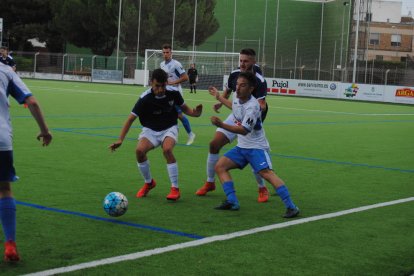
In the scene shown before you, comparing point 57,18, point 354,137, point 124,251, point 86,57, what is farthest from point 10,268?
point 57,18

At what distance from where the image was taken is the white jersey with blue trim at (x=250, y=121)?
7.53m

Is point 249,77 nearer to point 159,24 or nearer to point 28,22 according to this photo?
point 159,24

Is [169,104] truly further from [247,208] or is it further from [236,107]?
[247,208]

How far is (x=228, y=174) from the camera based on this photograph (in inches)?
309

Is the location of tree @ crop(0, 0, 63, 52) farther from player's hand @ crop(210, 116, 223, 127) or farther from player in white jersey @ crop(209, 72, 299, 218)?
player's hand @ crop(210, 116, 223, 127)

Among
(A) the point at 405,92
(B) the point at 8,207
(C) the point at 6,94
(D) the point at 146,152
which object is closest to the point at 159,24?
(A) the point at 405,92

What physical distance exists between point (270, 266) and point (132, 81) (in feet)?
164

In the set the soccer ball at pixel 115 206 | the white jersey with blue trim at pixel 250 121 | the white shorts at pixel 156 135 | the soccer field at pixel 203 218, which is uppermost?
the white jersey with blue trim at pixel 250 121

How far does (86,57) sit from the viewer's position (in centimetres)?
5909

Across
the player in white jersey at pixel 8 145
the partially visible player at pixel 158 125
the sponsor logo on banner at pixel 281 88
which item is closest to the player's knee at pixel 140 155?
the partially visible player at pixel 158 125

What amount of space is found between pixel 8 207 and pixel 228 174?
3108 mm

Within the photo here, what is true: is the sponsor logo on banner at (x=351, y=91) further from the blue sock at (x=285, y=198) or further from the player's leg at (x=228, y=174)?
the blue sock at (x=285, y=198)

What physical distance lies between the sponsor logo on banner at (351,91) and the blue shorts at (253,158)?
1440 inches

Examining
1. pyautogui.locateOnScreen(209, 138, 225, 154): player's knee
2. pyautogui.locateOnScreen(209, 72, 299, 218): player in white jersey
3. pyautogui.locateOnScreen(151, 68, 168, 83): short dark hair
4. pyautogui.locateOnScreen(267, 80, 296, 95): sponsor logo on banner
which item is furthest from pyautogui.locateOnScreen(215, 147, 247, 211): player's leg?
pyautogui.locateOnScreen(267, 80, 296, 95): sponsor logo on banner
